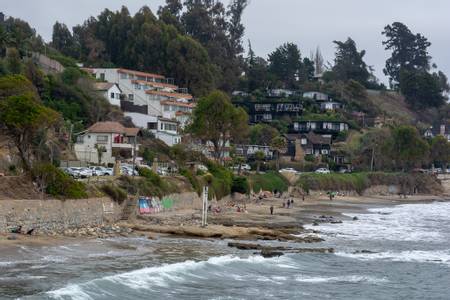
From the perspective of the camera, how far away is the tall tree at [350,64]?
6368 inches

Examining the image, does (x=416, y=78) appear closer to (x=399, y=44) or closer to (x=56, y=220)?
(x=399, y=44)

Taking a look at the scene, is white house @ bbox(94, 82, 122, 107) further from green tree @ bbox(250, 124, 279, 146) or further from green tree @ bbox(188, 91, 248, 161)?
green tree @ bbox(250, 124, 279, 146)

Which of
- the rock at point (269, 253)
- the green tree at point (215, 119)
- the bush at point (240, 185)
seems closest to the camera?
the rock at point (269, 253)

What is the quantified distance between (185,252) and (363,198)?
62.9m

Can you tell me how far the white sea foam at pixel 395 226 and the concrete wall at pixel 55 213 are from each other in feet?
47.8

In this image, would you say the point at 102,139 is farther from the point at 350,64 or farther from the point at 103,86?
the point at 350,64

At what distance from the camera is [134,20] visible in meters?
116

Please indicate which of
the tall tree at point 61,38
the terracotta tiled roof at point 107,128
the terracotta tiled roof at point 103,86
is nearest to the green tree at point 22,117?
the terracotta tiled roof at point 107,128

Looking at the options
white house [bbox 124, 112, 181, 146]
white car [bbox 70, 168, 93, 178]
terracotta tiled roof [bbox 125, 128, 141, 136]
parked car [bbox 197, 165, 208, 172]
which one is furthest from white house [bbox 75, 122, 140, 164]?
white car [bbox 70, 168, 93, 178]

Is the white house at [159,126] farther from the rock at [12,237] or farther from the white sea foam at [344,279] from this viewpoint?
the white sea foam at [344,279]

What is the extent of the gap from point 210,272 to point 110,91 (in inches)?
2478

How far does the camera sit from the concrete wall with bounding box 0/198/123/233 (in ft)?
122

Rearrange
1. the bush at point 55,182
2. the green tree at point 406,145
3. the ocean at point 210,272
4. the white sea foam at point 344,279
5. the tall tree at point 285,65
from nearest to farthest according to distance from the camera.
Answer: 1. the ocean at point 210,272
2. the white sea foam at point 344,279
3. the bush at point 55,182
4. the green tree at point 406,145
5. the tall tree at point 285,65

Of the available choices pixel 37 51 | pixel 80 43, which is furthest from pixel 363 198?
pixel 80 43
